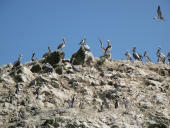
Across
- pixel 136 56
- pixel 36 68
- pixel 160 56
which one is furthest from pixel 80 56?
pixel 160 56

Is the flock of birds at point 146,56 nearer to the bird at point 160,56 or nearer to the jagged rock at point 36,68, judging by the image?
the bird at point 160,56

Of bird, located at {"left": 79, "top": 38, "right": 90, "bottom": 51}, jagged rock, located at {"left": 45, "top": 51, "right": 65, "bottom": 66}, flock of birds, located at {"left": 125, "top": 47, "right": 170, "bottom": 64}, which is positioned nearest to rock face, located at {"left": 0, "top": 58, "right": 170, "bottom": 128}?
jagged rock, located at {"left": 45, "top": 51, "right": 65, "bottom": 66}

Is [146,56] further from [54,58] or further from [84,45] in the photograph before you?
[54,58]

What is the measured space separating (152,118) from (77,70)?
1031 cm

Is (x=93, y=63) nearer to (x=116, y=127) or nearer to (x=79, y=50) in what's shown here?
(x=79, y=50)

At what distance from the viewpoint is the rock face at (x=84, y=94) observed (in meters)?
23.7

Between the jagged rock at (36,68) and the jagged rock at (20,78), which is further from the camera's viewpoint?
the jagged rock at (36,68)

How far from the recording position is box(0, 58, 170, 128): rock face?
2367 centimetres

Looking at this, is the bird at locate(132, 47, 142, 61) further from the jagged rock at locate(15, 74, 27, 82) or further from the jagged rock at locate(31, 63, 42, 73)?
A: the jagged rock at locate(15, 74, 27, 82)

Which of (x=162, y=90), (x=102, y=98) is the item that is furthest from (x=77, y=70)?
(x=162, y=90)

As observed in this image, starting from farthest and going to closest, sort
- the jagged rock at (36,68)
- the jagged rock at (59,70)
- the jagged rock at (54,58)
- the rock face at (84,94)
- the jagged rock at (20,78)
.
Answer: the jagged rock at (54,58), the jagged rock at (36,68), the jagged rock at (59,70), the jagged rock at (20,78), the rock face at (84,94)

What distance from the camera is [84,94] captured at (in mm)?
29188

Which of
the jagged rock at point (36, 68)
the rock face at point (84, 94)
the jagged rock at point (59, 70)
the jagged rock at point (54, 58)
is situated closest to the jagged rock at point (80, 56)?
the rock face at point (84, 94)

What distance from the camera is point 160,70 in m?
35.6
